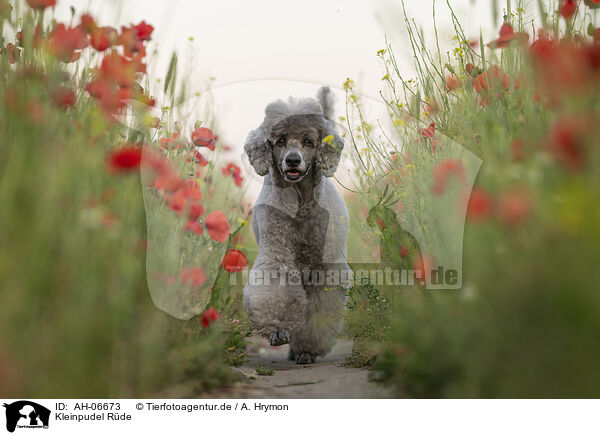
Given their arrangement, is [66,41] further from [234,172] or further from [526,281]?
[526,281]

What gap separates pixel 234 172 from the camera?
12.4 ft

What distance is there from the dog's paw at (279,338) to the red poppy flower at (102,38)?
2424mm

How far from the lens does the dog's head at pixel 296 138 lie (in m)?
4.07

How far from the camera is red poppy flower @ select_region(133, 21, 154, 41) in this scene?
265 centimetres

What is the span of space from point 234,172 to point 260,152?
18.2 inches

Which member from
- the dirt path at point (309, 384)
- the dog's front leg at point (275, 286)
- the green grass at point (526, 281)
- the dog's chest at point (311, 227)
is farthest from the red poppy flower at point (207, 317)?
the dog's chest at point (311, 227)

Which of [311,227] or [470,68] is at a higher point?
[470,68]

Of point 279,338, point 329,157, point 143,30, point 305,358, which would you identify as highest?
point 143,30

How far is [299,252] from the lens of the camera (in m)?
4.32

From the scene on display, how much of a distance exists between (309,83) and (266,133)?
0.77 metres

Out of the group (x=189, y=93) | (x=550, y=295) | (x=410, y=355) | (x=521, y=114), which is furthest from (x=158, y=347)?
(x=521, y=114)

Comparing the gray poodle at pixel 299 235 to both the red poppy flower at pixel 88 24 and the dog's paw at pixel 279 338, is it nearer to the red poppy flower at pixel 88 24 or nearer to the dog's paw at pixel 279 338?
the dog's paw at pixel 279 338

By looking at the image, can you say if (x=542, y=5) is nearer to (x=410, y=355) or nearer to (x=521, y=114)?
(x=521, y=114)

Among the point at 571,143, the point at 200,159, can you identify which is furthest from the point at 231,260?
the point at 571,143
